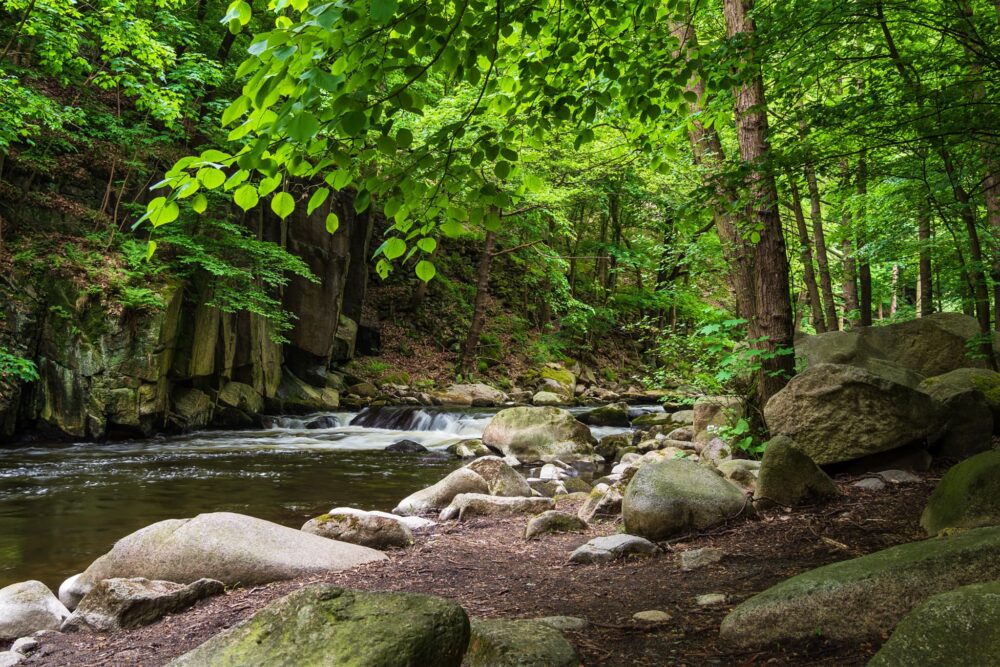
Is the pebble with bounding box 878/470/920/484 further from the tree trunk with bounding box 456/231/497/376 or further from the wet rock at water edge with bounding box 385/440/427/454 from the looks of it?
the tree trunk with bounding box 456/231/497/376

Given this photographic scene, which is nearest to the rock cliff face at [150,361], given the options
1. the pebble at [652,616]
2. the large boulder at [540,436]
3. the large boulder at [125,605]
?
the large boulder at [125,605]

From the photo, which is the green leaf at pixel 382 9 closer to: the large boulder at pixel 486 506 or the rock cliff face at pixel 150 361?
the large boulder at pixel 486 506

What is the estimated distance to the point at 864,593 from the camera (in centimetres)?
283

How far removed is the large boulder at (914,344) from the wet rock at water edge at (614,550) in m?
5.89

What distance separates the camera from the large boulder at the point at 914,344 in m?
9.67

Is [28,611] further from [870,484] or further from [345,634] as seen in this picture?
[870,484]

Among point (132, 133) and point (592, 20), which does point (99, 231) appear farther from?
point (592, 20)

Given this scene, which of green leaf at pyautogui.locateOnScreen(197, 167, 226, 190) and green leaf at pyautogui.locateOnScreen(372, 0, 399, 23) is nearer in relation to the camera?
green leaf at pyautogui.locateOnScreen(372, 0, 399, 23)

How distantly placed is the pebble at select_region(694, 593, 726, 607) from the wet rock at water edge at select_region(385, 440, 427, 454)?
32.7ft

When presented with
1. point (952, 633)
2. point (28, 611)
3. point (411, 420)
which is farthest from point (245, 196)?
point (411, 420)

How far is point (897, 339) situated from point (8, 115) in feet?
49.2

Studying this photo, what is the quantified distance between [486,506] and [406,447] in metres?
6.49

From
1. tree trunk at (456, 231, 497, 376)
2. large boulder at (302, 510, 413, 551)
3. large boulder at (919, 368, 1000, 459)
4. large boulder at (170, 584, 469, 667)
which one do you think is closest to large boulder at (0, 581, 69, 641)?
large boulder at (302, 510, 413, 551)

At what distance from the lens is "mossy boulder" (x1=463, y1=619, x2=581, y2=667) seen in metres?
2.70
